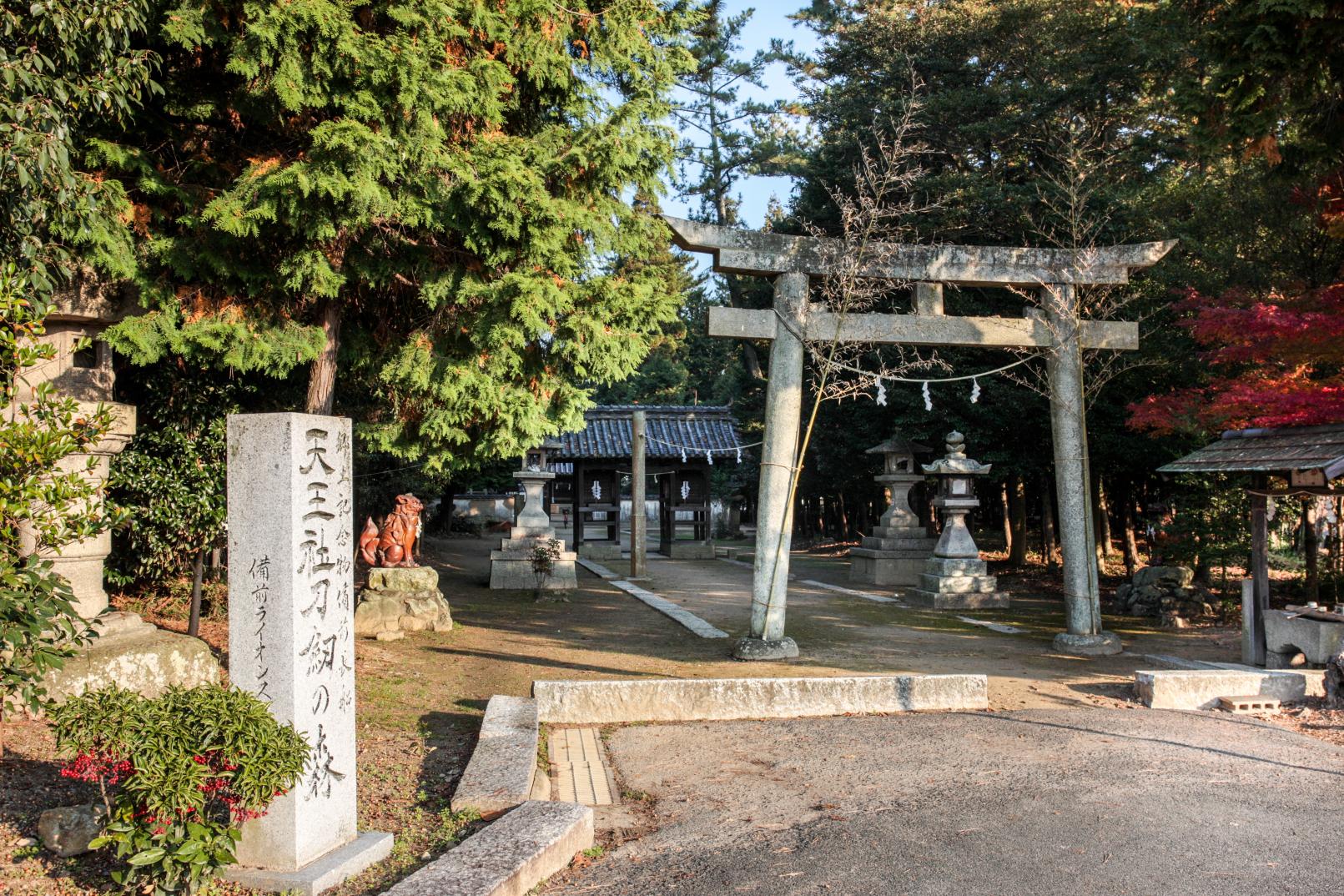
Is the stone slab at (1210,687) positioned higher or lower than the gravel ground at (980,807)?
higher

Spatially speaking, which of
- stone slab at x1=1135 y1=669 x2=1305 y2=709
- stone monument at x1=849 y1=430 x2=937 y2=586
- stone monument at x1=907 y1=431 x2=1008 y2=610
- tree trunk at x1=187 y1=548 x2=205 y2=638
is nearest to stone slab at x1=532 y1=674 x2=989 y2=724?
stone slab at x1=1135 y1=669 x2=1305 y2=709

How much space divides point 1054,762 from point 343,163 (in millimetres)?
6170

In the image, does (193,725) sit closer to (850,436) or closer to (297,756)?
(297,756)

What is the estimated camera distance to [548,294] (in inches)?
275

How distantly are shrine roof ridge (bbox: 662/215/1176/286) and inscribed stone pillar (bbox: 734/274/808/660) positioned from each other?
0.31 metres

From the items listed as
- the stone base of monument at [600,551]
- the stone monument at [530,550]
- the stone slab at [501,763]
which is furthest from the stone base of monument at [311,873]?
the stone base of monument at [600,551]

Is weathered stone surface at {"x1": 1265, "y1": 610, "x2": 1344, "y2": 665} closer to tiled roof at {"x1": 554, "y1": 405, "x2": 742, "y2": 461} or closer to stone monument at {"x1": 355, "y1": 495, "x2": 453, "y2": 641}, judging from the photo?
stone monument at {"x1": 355, "y1": 495, "x2": 453, "y2": 641}

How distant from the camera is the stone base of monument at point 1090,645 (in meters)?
9.80

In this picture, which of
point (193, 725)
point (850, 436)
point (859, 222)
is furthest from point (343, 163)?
point (850, 436)

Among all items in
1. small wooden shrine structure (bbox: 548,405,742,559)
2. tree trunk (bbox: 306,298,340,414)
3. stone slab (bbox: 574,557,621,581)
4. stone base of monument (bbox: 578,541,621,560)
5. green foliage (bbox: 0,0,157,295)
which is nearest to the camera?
green foliage (bbox: 0,0,157,295)

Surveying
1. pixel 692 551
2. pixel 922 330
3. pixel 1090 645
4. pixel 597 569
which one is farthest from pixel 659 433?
pixel 1090 645

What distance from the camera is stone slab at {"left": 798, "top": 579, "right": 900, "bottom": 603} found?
15.1 meters

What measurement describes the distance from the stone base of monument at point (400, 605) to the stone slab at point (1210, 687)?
25.3 ft

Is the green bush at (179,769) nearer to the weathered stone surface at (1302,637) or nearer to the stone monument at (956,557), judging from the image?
the weathered stone surface at (1302,637)
